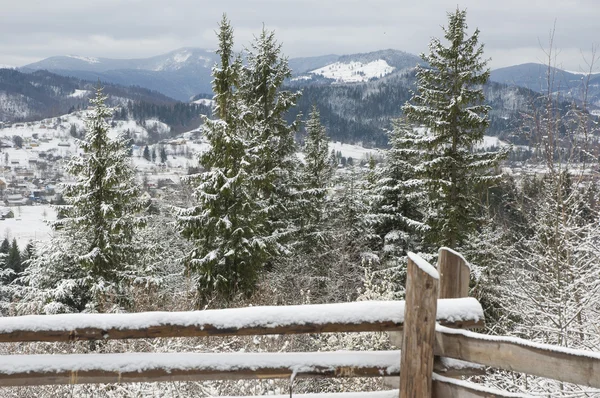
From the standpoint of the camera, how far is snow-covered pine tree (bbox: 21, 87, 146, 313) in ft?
56.0

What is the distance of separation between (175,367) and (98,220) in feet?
52.8

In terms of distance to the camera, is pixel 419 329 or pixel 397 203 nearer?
pixel 419 329

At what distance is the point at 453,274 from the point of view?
3404 mm

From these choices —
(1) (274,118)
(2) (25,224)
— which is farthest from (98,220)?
(2) (25,224)

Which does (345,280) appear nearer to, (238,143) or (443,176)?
(443,176)

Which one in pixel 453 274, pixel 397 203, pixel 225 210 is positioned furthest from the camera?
pixel 397 203

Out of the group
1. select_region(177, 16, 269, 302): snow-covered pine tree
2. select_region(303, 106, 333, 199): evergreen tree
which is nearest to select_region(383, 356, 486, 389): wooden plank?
select_region(177, 16, 269, 302): snow-covered pine tree

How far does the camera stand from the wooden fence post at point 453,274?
334 centimetres

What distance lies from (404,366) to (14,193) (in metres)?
170

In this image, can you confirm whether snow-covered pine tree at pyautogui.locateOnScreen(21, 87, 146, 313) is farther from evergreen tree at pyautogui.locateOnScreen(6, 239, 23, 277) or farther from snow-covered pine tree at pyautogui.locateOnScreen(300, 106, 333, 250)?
evergreen tree at pyautogui.locateOnScreen(6, 239, 23, 277)

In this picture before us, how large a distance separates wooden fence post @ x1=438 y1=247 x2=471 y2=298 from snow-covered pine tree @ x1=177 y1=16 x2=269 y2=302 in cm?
1315

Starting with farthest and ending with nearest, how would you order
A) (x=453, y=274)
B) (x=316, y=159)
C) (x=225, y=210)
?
(x=316, y=159), (x=225, y=210), (x=453, y=274)

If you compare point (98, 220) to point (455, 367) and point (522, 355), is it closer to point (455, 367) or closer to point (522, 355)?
point (455, 367)

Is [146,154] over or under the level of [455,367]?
under
